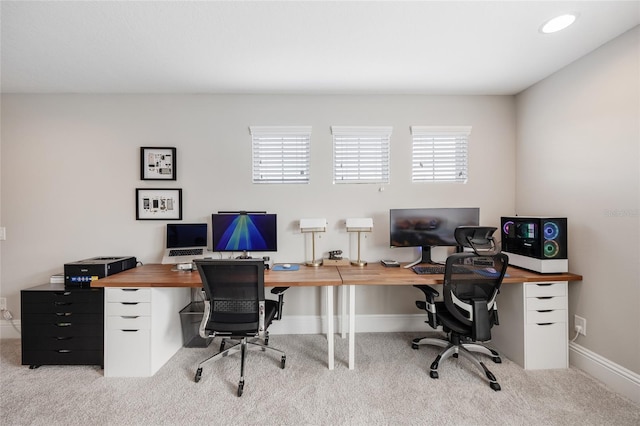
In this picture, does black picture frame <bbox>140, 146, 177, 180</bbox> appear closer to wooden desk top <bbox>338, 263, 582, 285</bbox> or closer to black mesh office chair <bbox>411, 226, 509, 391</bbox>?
wooden desk top <bbox>338, 263, 582, 285</bbox>

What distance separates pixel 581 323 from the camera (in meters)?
2.18

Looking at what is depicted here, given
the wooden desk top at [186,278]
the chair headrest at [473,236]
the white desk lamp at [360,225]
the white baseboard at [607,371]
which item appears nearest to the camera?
the white baseboard at [607,371]

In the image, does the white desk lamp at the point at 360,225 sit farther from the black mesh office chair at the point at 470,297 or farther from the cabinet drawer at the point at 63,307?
the cabinet drawer at the point at 63,307

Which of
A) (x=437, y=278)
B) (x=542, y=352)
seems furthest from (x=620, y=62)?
(x=542, y=352)

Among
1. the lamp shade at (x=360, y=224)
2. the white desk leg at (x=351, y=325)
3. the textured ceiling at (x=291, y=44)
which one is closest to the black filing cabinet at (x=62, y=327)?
the textured ceiling at (x=291, y=44)

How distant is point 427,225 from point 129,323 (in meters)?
2.81

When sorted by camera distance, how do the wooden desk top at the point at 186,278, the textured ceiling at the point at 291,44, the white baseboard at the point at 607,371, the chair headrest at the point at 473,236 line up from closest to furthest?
the textured ceiling at the point at 291,44 < the white baseboard at the point at 607,371 < the wooden desk top at the point at 186,278 < the chair headrest at the point at 473,236

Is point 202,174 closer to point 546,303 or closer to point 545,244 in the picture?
point 545,244

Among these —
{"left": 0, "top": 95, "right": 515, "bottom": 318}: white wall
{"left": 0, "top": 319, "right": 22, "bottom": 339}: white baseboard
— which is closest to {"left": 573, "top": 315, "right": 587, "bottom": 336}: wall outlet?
{"left": 0, "top": 95, "right": 515, "bottom": 318}: white wall

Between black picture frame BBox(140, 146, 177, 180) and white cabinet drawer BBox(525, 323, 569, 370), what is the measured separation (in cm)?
372

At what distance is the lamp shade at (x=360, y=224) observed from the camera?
2652 millimetres

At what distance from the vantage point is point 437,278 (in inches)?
85.2

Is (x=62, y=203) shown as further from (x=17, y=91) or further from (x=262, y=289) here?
(x=262, y=289)

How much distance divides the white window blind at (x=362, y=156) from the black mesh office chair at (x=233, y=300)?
1.44m
